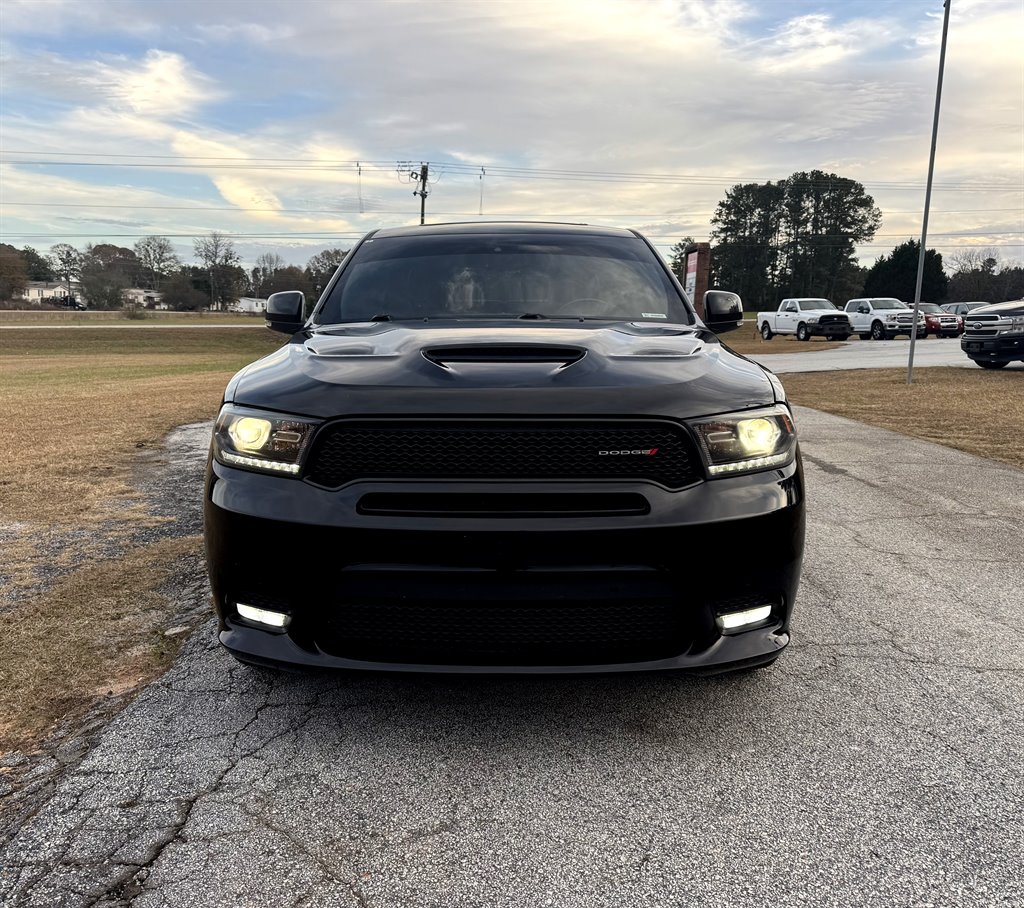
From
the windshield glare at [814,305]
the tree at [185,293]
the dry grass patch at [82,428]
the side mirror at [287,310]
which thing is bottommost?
the dry grass patch at [82,428]

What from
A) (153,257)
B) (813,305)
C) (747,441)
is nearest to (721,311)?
(747,441)

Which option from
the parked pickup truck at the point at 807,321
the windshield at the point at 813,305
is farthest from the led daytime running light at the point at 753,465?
the windshield at the point at 813,305

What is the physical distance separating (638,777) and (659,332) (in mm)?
1722

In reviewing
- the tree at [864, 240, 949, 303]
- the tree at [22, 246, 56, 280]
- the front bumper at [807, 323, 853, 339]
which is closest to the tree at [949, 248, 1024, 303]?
the tree at [864, 240, 949, 303]

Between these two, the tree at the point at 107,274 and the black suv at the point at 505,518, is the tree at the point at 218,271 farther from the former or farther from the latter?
the black suv at the point at 505,518

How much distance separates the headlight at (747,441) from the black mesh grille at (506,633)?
1.54ft

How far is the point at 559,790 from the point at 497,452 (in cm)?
99

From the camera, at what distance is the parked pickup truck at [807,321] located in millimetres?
34844

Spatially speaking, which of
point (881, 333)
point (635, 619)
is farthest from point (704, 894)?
point (881, 333)

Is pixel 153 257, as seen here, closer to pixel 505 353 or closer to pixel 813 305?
pixel 813 305

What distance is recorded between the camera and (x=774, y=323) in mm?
39156

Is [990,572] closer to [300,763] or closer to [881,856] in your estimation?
[881,856]

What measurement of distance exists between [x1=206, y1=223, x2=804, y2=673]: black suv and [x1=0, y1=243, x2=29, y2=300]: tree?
340 feet

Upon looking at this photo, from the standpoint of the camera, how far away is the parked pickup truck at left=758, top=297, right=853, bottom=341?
34.8 m
